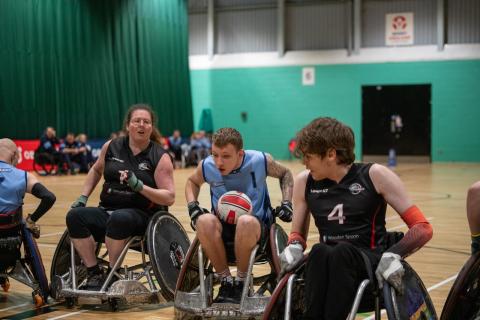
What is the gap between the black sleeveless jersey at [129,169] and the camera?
15.4 ft

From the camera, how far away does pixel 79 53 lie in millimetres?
18719

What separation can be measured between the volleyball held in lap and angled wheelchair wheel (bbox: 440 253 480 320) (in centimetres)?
131

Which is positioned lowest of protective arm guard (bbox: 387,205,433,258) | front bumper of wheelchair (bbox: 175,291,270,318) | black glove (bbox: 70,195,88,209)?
front bumper of wheelchair (bbox: 175,291,270,318)

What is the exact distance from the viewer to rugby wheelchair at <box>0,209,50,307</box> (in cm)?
452

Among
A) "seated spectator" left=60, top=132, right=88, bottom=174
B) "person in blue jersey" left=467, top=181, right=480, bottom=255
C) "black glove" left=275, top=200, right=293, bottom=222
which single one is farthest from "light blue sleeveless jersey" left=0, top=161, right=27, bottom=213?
"seated spectator" left=60, top=132, right=88, bottom=174

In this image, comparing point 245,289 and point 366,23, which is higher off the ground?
point 366,23

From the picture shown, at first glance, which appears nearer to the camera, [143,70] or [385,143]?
[143,70]

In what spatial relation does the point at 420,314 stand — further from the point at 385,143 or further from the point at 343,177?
the point at 385,143

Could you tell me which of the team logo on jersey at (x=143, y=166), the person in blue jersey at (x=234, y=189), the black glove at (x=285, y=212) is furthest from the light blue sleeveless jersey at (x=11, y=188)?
the black glove at (x=285, y=212)

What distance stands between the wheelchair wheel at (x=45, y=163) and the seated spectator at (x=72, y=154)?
1.05ft

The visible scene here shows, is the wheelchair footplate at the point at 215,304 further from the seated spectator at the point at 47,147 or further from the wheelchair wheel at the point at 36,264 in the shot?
the seated spectator at the point at 47,147

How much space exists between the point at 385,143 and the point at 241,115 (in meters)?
4.39

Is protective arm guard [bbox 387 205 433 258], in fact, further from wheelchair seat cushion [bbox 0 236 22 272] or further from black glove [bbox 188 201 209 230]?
wheelchair seat cushion [bbox 0 236 22 272]

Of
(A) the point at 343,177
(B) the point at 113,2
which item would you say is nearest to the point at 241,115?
(B) the point at 113,2
